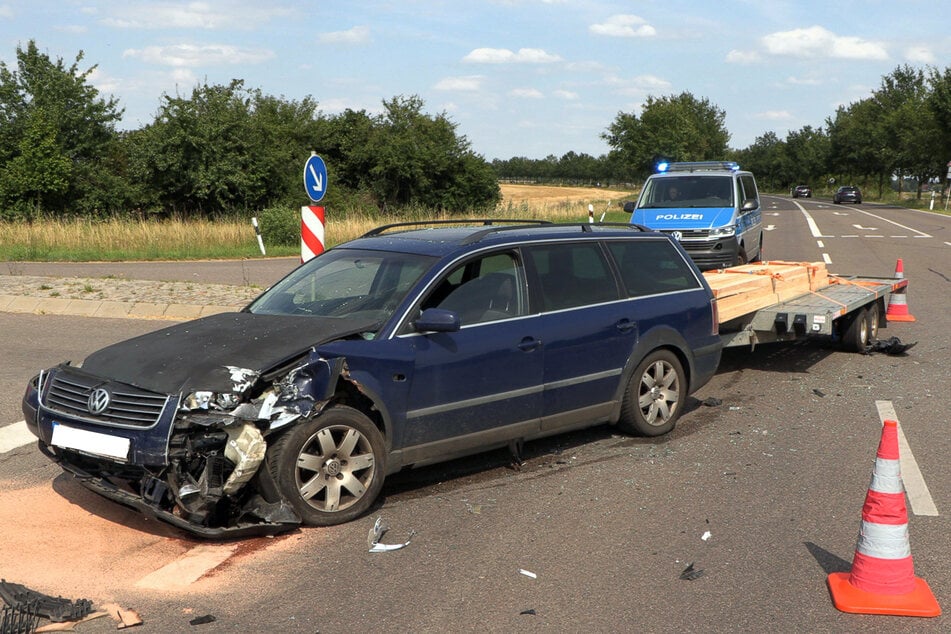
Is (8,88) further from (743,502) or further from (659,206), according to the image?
(743,502)

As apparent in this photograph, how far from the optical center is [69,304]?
13391mm

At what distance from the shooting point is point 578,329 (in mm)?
6266

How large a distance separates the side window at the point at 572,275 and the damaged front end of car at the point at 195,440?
5.86 feet

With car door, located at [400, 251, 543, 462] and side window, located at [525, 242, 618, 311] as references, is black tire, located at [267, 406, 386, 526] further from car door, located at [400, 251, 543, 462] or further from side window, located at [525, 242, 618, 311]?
side window, located at [525, 242, 618, 311]

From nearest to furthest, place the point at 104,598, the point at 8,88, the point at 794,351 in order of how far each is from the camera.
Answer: the point at 104,598, the point at 794,351, the point at 8,88

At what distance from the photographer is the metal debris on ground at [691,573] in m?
4.43

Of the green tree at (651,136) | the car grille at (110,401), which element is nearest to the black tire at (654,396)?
the car grille at (110,401)

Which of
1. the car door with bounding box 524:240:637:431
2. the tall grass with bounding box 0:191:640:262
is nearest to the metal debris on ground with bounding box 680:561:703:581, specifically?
the car door with bounding box 524:240:637:431

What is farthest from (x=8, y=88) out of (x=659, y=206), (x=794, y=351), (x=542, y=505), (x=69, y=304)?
(x=542, y=505)

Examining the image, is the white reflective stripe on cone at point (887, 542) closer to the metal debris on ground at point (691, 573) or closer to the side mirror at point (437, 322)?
the metal debris on ground at point (691, 573)

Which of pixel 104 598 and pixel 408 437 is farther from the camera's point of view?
pixel 408 437

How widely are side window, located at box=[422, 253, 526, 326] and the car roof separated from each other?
0.14m

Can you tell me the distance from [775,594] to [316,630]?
6.86ft

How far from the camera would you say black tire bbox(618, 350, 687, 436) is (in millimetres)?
6746
